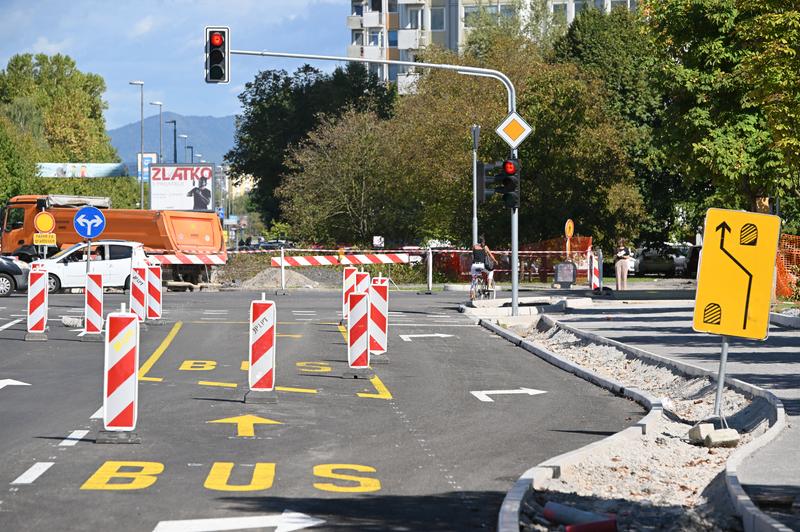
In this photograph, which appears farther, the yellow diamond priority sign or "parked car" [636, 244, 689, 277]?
"parked car" [636, 244, 689, 277]

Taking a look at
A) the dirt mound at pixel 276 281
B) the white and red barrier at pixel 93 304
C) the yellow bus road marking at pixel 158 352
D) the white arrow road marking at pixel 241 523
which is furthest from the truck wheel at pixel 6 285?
the white arrow road marking at pixel 241 523

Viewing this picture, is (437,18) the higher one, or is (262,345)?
(437,18)

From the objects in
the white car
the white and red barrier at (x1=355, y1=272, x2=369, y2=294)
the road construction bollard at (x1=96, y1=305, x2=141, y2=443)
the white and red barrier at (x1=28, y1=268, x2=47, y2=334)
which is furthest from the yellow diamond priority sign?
the road construction bollard at (x1=96, y1=305, x2=141, y2=443)

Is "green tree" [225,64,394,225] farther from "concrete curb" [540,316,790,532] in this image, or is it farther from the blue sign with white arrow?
"concrete curb" [540,316,790,532]

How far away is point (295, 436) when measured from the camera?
42.2ft

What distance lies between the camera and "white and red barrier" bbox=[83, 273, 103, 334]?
24078mm

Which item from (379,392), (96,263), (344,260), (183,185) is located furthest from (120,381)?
(183,185)

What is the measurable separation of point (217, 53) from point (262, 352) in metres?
14.5

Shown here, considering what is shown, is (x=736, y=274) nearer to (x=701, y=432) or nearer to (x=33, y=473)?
(x=701, y=432)

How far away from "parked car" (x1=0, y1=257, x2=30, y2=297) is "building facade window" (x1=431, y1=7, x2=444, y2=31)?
3261 inches

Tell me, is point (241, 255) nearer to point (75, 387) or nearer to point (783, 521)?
point (75, 387)

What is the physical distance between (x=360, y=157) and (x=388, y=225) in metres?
3.91

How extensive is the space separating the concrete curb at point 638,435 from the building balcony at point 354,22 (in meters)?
106

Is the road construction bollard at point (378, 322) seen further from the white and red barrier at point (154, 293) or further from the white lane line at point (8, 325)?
the white lane line at point (8, 325)
